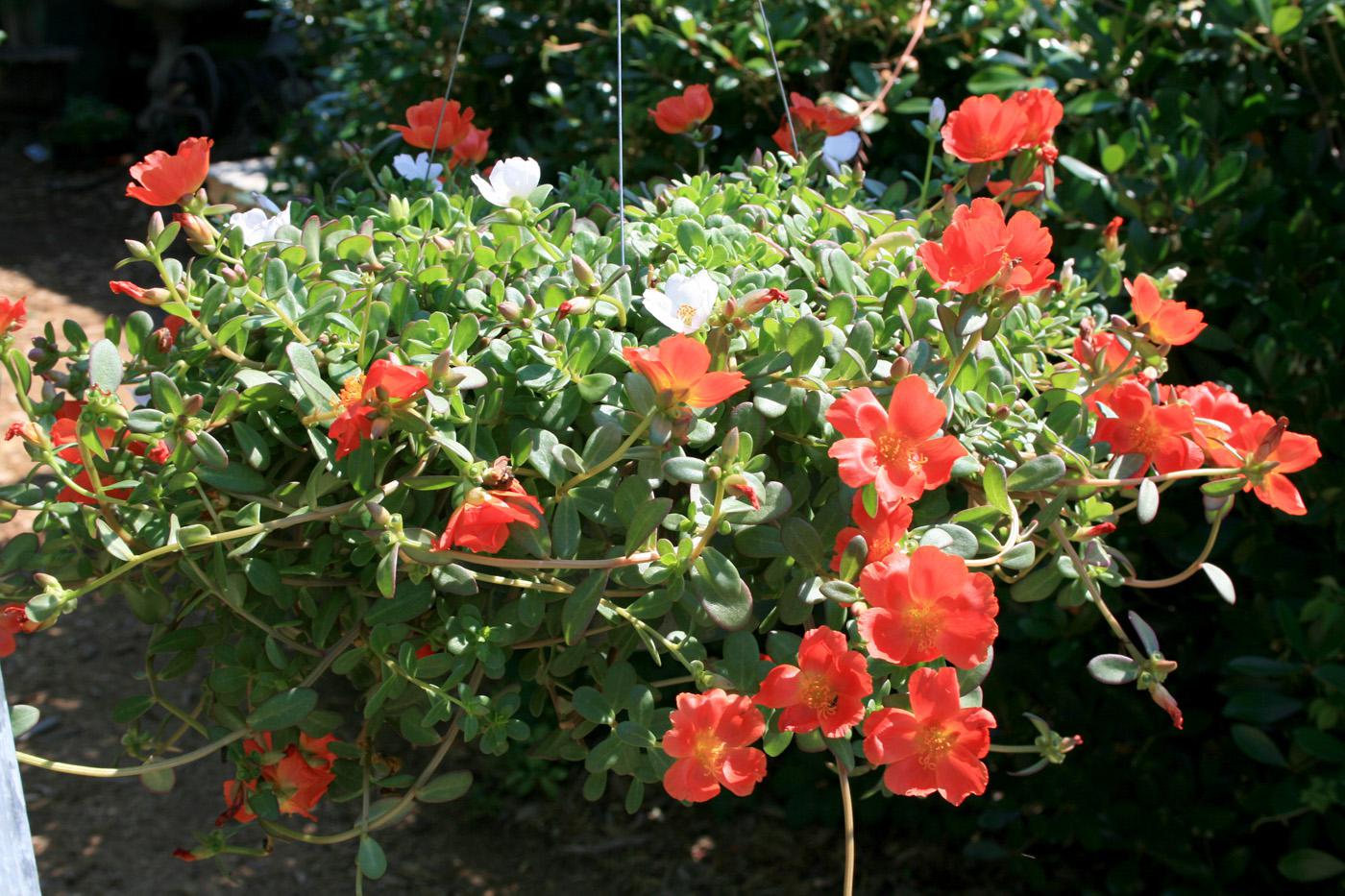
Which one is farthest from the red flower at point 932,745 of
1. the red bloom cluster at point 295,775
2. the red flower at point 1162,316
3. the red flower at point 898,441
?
the red bloom cluster at point 295,775

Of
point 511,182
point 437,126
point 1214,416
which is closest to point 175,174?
point 511,182

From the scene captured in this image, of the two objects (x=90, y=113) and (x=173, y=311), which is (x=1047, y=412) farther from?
(x=90, y=113)

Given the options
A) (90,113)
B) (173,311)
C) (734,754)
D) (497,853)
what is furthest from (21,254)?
(734,754)

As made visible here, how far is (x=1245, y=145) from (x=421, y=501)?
4.54 feet

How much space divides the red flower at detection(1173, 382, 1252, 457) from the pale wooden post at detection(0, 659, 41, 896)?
0.89 metres

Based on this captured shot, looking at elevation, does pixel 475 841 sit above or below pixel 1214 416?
below

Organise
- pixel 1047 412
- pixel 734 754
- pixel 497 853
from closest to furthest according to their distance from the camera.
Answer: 1. pixel 734 754
2. pixel 1047 412
3. pixel 497 853

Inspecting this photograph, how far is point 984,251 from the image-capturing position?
89 cm

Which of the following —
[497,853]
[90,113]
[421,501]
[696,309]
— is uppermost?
[696,309]

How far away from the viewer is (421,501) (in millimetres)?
953

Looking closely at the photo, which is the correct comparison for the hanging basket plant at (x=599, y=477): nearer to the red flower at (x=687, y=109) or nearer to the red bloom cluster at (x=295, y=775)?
the red bloom cluster at (x=295, y=775)

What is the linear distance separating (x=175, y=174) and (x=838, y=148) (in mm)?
740

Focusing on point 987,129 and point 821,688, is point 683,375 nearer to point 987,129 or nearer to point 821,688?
point 821,688

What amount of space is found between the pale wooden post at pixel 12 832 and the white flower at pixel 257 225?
443mm
